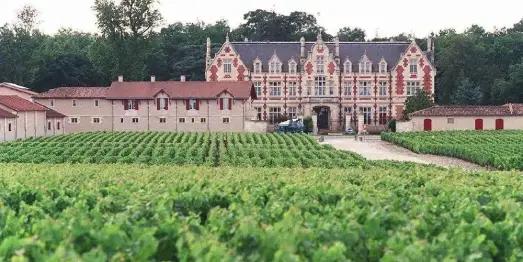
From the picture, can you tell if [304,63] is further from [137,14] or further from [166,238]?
[166,238]

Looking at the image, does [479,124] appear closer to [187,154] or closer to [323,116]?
[323,116]

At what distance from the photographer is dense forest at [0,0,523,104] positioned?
90.2 m

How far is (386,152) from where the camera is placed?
58281mm

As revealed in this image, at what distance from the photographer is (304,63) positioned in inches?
3438

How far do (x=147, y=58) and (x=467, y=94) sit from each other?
37549mm

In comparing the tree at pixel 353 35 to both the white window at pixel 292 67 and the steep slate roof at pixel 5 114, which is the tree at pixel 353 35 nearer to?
the white window at pixel 292 67

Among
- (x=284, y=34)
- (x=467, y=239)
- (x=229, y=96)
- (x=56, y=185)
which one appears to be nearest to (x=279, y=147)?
(x=229, y=96)

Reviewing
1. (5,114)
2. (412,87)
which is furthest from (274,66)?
(5,114)

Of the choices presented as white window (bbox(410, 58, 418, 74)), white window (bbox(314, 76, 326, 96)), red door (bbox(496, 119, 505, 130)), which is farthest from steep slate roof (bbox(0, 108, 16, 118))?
red door (bbox(496, 119, 505, 130))

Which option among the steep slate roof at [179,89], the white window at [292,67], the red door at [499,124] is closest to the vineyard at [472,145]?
the red door at [499,124]

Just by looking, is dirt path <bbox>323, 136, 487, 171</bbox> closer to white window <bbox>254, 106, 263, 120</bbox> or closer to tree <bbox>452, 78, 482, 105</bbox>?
white window <bbox>254, 106, 263, 120</bbox>

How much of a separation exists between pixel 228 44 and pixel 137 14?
11.6 metres

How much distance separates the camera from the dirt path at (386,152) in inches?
1942

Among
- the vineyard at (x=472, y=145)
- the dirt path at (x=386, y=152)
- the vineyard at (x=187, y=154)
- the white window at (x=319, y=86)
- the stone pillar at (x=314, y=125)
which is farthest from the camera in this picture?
the white window at (x=319, y=86)
